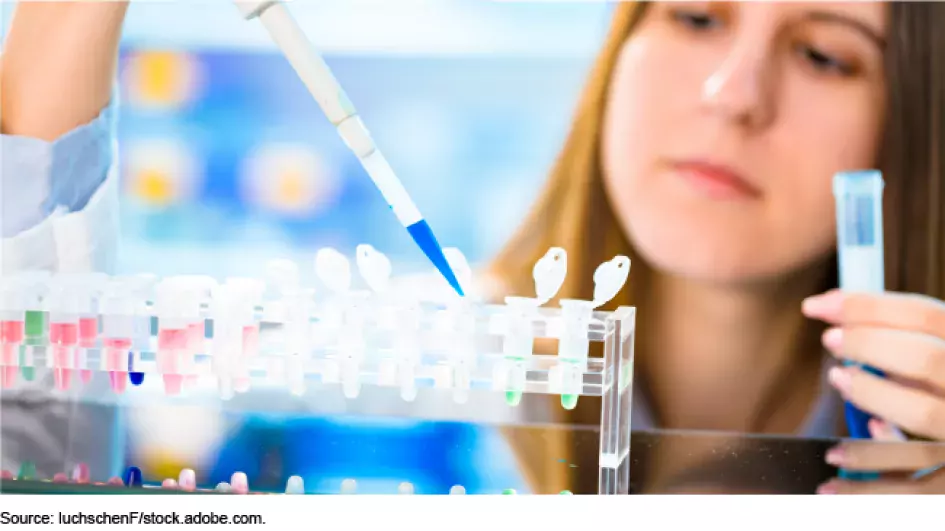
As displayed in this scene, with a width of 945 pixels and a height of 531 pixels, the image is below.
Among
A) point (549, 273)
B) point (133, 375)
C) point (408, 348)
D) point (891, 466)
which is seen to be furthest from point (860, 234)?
point (133, 375)

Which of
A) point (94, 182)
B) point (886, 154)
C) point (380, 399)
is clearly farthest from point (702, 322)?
point (94, 182)

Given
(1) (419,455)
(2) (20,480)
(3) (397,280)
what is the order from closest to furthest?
1. (2) (20,480)
2. (1) (419,455)
3. (3) (397,280)

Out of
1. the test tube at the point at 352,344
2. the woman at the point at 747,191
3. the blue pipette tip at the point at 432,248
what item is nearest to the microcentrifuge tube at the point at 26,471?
the test tube at the point at 352,344

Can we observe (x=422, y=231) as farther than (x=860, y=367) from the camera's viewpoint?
No

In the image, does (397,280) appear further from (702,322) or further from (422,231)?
(702,322)

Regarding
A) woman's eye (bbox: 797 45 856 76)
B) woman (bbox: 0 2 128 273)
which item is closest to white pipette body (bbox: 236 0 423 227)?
woman (bbox: 0 2 128 273)

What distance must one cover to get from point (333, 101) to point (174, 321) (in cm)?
23

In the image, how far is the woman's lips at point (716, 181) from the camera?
1.02 meters

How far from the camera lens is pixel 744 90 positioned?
99 cm

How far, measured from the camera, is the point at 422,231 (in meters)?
0.76

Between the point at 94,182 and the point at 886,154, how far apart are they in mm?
944

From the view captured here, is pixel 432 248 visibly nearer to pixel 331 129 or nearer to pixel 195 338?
pixel 195 338

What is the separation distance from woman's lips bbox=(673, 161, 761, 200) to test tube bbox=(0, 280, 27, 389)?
2.36 feet

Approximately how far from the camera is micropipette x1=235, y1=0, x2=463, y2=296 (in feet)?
2.35
